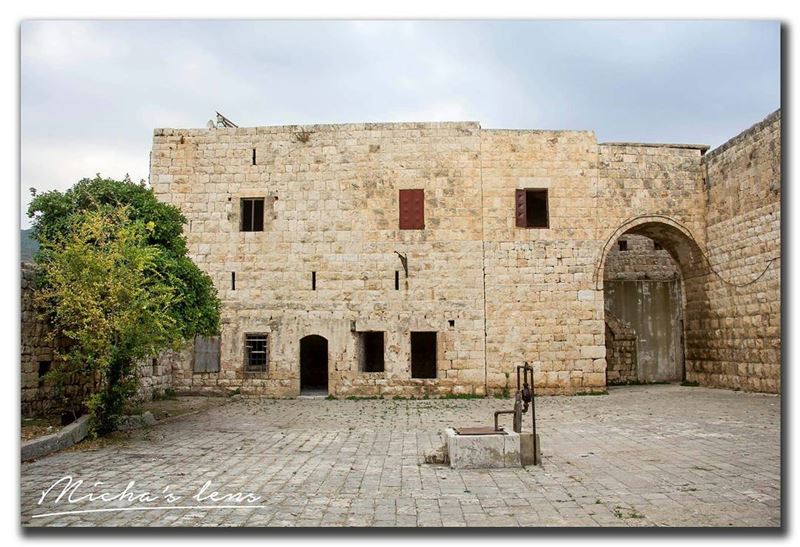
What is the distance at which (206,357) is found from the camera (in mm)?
16797

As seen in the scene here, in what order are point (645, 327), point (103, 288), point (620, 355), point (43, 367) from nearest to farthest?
point (103, 288) → point (43, 367) → point (620, 355) → point (645, 327)

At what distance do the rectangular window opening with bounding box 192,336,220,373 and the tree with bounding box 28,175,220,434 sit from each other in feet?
18.2

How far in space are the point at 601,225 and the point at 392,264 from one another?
6090mm

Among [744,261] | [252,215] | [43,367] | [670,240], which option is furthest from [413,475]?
[670,240]

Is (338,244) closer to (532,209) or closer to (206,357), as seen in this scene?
(206,357)

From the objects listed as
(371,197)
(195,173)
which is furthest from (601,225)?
(195,173)

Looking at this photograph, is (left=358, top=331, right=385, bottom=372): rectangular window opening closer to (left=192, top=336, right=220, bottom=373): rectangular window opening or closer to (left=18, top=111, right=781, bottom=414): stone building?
(left=18, top=111, right=781, bottom=414): stone building

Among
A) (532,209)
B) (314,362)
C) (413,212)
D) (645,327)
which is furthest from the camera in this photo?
(645,327)

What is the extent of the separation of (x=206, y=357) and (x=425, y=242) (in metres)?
7.04

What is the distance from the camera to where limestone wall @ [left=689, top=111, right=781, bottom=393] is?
14.0m

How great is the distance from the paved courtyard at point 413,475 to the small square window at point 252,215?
263 inches

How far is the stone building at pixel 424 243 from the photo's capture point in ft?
54.1

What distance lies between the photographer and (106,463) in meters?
7.71

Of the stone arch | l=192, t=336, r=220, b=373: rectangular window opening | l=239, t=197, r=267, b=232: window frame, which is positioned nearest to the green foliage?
l=192, t=336, r=220, b=373: rectangular window opening
